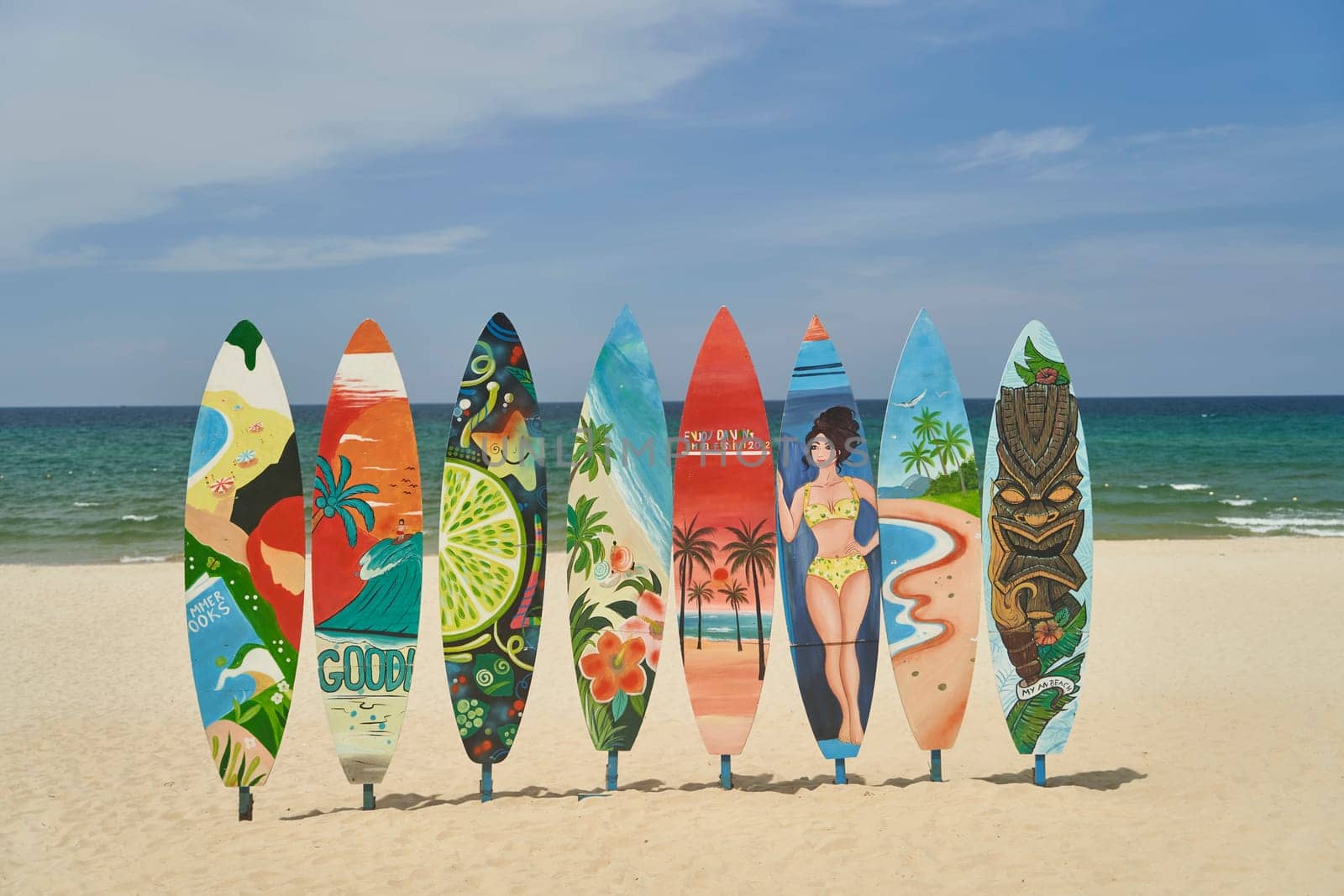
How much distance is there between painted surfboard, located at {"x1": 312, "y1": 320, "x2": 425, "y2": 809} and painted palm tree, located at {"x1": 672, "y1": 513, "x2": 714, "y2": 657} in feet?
3.80

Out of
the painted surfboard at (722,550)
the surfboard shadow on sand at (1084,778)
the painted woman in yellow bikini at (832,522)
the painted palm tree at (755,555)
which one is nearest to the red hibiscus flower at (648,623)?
the painted surfboard at (722,550)

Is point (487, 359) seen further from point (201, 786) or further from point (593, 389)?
point (201, 786)

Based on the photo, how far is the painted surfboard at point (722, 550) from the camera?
438 cm

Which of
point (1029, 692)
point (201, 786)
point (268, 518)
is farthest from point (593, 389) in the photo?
point (201, 786)

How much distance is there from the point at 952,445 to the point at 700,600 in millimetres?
1349

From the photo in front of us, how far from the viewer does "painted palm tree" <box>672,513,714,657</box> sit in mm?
4406

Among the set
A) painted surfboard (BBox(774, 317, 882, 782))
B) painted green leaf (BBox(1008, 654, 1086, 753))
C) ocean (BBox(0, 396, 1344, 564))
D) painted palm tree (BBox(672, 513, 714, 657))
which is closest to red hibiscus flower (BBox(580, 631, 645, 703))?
painted palm tree (BBox(672, 513, 714, 657))

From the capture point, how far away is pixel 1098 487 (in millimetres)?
22562

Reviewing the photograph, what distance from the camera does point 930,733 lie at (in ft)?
14.7

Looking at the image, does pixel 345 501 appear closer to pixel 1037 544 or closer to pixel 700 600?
pixel 700 600

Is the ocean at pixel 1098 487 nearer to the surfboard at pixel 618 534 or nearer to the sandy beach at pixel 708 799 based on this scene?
the surfboard at pixel 618 534

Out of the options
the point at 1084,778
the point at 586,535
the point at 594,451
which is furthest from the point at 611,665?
the point at 1084,778

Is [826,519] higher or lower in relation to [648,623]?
higher

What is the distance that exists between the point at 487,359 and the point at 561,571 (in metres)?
8.30
